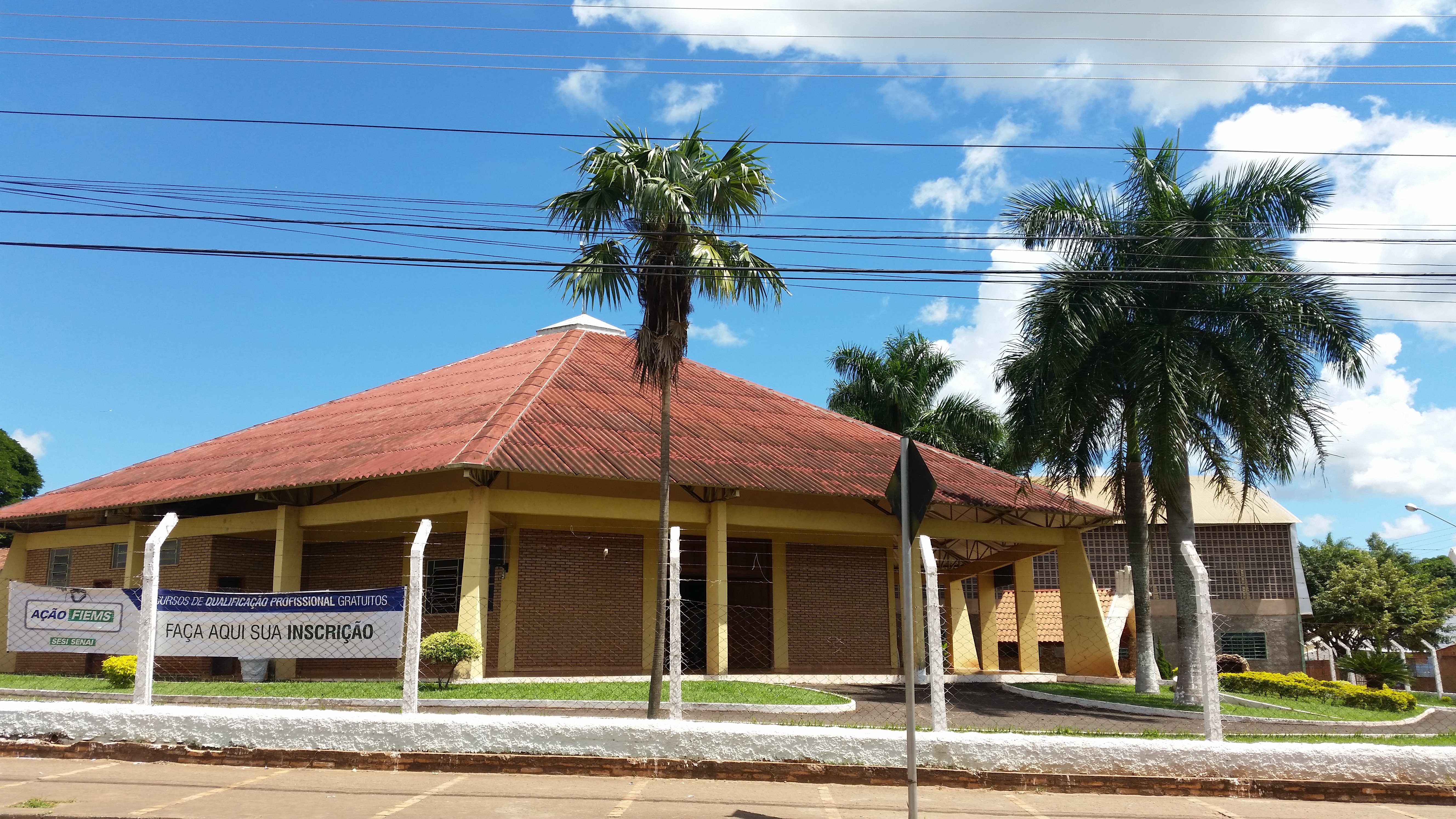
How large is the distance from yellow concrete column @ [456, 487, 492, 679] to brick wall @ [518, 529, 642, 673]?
239 centimetres

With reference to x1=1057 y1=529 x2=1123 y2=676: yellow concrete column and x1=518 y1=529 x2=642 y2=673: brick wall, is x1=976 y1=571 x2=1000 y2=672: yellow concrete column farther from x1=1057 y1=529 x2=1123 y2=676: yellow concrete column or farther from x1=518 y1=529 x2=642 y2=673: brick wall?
x1=518 y1=529 x2=642 y2=673: brick wall

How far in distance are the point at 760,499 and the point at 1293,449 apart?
9.83 meters

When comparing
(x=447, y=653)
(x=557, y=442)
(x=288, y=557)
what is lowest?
(x=447, y=653)

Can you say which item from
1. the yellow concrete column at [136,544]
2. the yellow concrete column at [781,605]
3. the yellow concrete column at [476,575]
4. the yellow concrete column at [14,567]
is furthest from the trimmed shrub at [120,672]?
the yellow concrete column at [14,567]

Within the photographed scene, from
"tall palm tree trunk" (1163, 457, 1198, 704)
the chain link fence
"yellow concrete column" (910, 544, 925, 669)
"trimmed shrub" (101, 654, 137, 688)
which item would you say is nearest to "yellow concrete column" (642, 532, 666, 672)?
the chain link fence

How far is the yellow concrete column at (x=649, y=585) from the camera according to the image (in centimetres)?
2134

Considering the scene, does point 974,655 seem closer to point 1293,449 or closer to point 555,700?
point 1293,449

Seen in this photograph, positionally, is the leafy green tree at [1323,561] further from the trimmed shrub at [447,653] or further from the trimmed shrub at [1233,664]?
the trimmed shrub at [447,653]

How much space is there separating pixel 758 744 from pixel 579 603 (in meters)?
12.6

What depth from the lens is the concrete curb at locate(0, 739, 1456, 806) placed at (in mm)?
8867

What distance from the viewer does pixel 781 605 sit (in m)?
23.2

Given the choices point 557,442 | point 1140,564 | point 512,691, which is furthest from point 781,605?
point 512,691

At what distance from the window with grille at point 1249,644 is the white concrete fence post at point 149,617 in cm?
3851

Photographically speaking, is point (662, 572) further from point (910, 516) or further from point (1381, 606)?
point (1381, 606)
